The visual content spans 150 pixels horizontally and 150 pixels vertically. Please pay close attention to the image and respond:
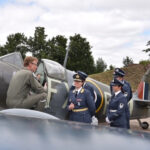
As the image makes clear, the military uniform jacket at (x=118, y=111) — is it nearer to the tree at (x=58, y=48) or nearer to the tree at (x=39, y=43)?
the tree at (x=39, y=43)

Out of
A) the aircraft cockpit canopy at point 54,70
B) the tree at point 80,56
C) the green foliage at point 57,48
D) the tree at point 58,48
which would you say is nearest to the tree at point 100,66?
the tree at point 80,56

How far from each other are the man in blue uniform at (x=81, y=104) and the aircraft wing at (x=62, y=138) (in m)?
2.96

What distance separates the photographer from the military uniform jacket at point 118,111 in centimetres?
434

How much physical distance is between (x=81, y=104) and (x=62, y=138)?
10.7ft

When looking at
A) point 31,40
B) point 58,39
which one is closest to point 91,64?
point 58,39

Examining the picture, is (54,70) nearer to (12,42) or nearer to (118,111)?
(118,111)

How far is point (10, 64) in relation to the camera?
5008mm

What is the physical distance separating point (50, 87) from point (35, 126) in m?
3.45

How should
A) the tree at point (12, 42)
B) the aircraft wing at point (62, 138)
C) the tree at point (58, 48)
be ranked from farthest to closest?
the tree at point (12, 42)
the tree at point (58, 48)
the aircraft wing at point (62, 138)

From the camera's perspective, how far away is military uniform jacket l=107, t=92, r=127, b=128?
4.34m

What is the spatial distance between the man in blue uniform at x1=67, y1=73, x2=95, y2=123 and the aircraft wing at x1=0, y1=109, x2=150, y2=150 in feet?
9.70

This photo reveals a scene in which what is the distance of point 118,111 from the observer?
4.34m

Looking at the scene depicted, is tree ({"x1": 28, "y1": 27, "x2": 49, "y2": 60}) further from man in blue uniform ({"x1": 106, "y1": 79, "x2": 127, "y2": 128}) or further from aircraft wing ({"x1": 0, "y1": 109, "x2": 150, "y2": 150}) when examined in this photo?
aircraft wing ({"x1": 0, "y1": 109, "x2": 150, "y2": 150})

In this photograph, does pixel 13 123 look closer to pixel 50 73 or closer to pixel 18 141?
pixel 18 141
